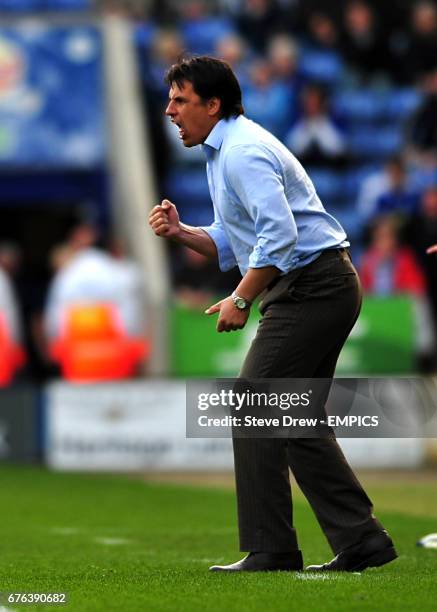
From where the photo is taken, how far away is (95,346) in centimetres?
1603

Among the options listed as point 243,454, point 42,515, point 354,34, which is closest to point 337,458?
point 243,454

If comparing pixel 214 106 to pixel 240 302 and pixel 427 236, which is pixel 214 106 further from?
pixel 427 236

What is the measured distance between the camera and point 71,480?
538 inches

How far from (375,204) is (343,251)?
11.4m

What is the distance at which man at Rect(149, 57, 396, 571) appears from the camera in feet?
21.7

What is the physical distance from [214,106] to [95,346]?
9.48 meters

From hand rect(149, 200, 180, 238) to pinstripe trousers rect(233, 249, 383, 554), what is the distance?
50 centimetres

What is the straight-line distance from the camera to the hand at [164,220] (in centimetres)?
680

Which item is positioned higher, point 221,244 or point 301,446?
point 221,244

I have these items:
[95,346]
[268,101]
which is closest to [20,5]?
[268,101]

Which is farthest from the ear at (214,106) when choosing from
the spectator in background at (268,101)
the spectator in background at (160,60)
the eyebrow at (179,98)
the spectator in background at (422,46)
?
the spectator in background at (422,46)

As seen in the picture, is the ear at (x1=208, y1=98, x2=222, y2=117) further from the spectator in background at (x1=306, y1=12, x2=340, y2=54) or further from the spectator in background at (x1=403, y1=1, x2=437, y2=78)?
the spectator in background at (x1=306, y1=12, x2=340, y2=54)

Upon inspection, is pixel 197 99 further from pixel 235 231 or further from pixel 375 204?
pixel 375 204

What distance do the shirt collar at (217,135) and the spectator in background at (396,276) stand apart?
9.39m
